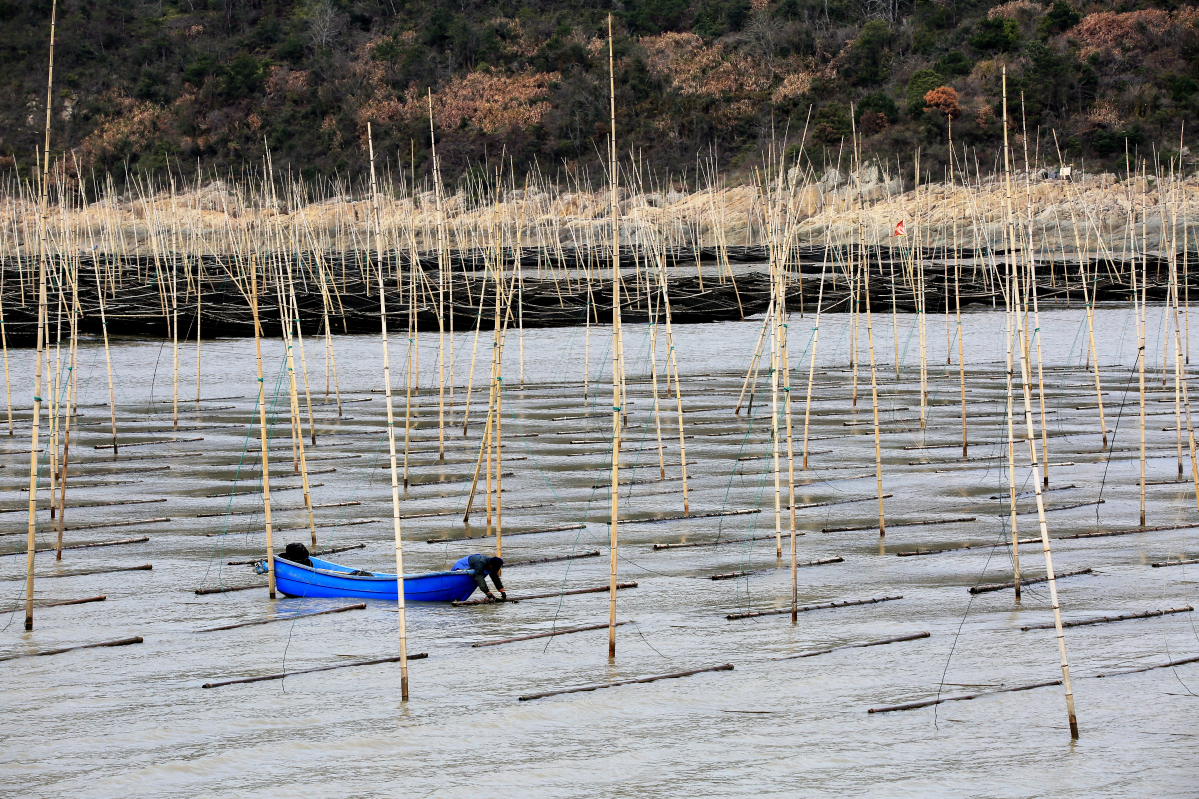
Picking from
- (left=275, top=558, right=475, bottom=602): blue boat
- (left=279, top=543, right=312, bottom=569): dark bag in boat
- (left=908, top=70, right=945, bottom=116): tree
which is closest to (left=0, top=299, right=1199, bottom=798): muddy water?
(left=275, top=558, right=475, bottom=602): blue boat

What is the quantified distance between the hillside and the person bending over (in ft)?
154

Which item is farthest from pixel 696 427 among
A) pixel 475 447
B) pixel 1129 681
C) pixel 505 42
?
pixel 505 42

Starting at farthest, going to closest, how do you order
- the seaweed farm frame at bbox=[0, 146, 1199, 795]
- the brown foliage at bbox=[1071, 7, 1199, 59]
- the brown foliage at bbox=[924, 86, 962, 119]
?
the brown foliage at bbox=[1071, 7, 1199, 59] → the brown foliage at bbox=[924, 86, 962, 119] → the seaweed farm frame at bbox=[0, 146, 1199, 795]

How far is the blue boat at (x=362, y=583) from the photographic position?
9148mm

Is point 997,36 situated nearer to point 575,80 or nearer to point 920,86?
point 920,86

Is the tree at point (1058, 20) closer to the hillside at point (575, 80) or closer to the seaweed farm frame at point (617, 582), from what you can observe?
the hillside at point (575, 80)

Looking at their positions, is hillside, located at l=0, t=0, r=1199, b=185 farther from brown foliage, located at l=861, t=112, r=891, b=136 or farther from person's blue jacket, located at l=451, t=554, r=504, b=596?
person's blue jacket, located at l=451, t=554, r=504, b=596

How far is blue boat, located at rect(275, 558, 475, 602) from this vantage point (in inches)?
360

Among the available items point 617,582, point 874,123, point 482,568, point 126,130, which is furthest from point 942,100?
point 482,568

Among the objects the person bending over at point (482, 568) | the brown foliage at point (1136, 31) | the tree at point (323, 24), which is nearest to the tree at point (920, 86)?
the brown foliage at point (1136, 31)

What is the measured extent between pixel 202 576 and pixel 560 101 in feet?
209

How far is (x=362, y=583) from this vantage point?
9312 mm

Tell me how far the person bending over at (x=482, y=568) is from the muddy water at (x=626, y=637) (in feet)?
0.62

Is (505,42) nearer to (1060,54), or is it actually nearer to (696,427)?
(1060,54)
